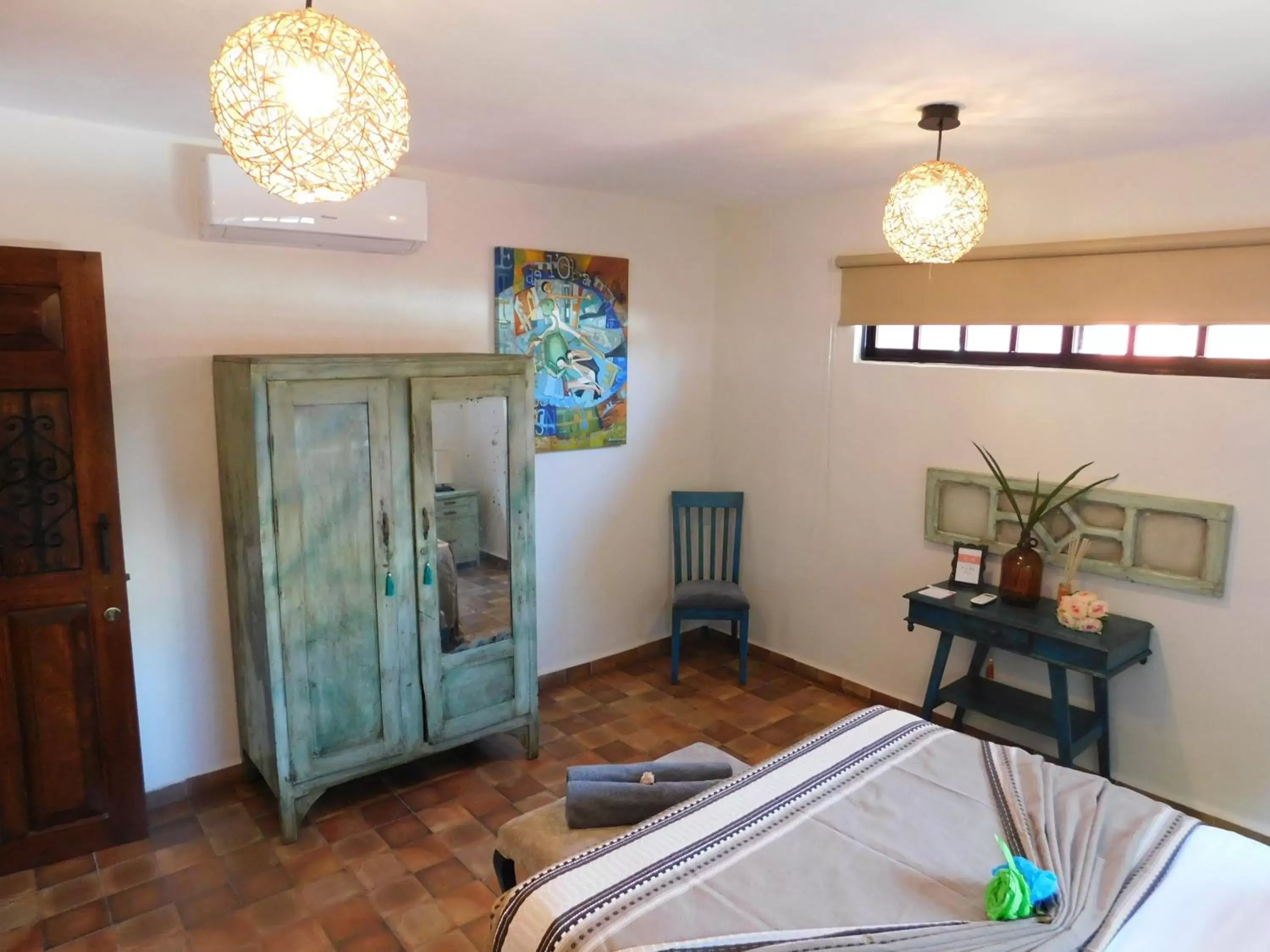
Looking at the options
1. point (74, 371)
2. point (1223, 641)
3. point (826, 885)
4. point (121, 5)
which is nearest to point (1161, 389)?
point (1223, 641)

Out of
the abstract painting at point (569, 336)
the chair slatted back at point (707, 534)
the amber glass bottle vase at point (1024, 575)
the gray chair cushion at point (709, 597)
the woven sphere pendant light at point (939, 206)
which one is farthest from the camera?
the chair slatted back at point (707, 534)

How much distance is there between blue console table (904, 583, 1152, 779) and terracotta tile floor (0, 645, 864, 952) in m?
0.69

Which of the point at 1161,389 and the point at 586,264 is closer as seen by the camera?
the point at 1161,389

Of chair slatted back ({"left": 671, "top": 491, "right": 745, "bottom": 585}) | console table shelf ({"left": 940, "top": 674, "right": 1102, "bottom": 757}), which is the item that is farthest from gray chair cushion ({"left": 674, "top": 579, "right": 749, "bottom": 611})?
console table shelf ({"left": 940, "top": 674, "right": 1102, "bottom": 757})

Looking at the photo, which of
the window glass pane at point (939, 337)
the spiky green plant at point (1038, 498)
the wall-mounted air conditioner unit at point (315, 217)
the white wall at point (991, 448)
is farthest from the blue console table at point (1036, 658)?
the wall-mounted air conditioner unit at point (315, 217)

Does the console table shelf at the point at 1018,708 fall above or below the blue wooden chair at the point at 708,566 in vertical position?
below

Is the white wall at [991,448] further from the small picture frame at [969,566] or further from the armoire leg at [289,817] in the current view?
the armoire leg at [289,817]

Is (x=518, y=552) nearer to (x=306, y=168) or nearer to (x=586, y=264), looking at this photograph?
(x=586, y=264)

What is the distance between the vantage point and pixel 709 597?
4.04m

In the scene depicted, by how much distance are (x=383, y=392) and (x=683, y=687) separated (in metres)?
2.16

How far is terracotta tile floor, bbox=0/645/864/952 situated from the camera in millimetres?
2330

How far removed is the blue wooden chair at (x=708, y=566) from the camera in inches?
159

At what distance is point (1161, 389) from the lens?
9.46 ft

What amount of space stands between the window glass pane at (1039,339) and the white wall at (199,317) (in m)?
1.81
